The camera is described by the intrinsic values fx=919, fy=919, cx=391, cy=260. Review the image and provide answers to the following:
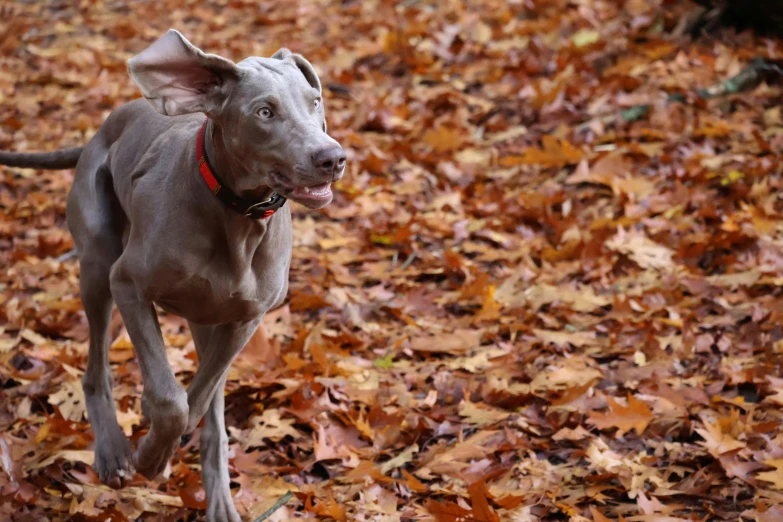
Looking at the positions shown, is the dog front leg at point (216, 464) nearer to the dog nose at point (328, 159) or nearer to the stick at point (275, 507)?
the stick at point (275, 507)

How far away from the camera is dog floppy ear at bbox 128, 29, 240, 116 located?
3.28m

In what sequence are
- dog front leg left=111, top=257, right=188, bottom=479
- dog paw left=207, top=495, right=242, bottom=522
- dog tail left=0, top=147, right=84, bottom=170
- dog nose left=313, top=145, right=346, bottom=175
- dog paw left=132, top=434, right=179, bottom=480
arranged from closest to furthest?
dog nose left=313, top=145, right=346, bottom=175, dog front leg left=111, top=257, right=188, bottom=479, dog paw left=132, top=434, right=179, bottom=480, dog paw left=207, top=495, right=242, bottom=522, dog tail left=0, top=147, right=84, bottom=170

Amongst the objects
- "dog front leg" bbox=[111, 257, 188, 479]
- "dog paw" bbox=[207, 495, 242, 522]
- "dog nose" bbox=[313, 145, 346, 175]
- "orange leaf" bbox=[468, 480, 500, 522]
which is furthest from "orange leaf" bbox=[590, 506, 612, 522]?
"dog nose" bbox=[313, 145, 346, 175]

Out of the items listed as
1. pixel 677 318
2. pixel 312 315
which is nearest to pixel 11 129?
pixel 312 315

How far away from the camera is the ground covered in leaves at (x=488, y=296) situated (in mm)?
4320

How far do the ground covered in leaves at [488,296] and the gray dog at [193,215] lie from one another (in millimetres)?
528

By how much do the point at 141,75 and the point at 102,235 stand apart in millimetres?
1160

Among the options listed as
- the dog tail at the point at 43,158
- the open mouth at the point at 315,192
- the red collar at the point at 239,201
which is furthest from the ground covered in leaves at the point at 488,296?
the open mouth at the point at 315,192

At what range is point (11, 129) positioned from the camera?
900 centimetres

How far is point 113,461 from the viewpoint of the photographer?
14.2ft

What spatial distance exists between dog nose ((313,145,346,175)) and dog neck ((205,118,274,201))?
1.13 ft

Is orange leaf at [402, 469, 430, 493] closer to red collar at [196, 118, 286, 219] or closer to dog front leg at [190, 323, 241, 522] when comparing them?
dog front leg at [190, 323, 241, 522]

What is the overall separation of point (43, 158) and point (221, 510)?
2.06m

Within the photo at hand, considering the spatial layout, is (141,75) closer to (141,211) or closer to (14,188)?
(141,211)
